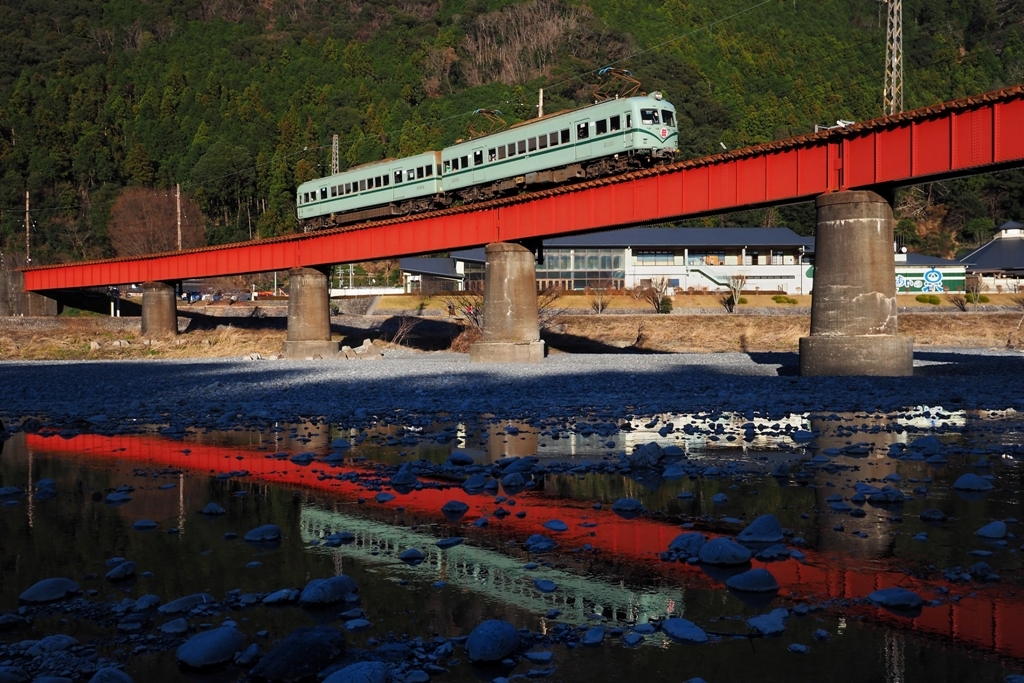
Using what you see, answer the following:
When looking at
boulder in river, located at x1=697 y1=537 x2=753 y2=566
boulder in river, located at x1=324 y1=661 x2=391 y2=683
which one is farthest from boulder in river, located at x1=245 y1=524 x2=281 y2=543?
boulder in river, located at x1=697 y1=537 x2=753 y2=566

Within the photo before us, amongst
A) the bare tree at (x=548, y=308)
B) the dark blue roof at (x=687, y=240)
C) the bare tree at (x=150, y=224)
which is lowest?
the bare tree at (x=548, y=308)

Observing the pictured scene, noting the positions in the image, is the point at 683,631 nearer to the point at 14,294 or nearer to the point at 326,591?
the point at 326,591

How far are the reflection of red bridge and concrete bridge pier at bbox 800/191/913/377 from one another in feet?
64.7

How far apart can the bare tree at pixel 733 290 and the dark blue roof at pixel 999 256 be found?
2165cm

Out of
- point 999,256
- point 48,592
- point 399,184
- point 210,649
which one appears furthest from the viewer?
point 999,256

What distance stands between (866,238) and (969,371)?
21.6 feet

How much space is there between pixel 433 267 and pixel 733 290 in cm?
3403

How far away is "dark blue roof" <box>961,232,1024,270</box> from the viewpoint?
7945 centimetres

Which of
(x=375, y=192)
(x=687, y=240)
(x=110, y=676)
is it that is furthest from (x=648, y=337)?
(x=110, y=676)

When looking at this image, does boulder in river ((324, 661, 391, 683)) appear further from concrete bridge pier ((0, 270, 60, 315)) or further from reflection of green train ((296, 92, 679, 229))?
concrete bridge pier ((0, 270, 60, 315))

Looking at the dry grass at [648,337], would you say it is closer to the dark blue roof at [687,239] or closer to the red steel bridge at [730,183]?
the red steel bridge at [730,183]

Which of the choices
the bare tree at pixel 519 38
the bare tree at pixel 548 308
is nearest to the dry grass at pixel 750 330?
the bare tree at pixel 548 308

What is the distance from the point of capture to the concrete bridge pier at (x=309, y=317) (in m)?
49.7

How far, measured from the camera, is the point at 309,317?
5078 cm
